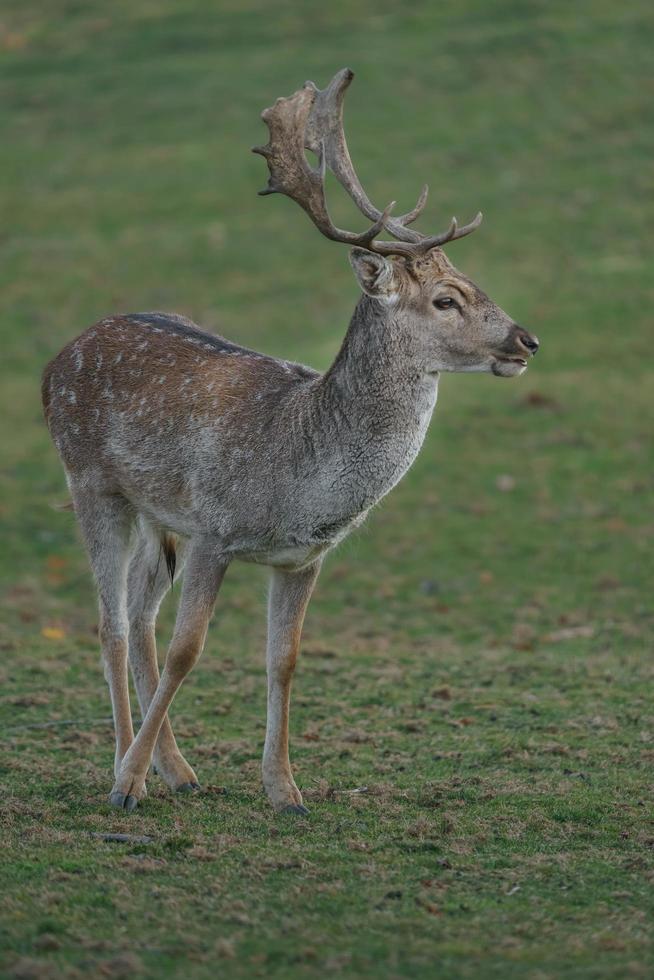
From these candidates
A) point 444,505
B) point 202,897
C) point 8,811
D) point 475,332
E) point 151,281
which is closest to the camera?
point 202,897

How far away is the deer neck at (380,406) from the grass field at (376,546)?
168 centimetres

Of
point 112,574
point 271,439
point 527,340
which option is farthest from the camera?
point 112,574

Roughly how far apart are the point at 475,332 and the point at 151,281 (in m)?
17.0

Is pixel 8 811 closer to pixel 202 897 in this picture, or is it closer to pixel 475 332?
pixel 202 897

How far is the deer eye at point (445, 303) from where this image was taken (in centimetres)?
779

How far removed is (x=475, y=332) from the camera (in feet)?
25.5

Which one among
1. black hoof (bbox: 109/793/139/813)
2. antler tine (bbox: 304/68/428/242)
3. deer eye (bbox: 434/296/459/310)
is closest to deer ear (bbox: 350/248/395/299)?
deer eye (bbox: 434/296/459/310)

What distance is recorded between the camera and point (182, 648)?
778 cm

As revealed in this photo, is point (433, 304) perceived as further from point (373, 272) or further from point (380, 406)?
point (380, 406)

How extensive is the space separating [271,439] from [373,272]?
1020 mm

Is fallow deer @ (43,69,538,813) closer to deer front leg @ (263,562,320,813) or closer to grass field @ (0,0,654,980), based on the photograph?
deer front leg @ (263,562,320,813)

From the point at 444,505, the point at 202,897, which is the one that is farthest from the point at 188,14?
the point at 202,897

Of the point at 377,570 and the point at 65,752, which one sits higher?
the point at 65,752

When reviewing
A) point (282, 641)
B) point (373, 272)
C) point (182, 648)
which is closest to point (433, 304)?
point (373, 272)
